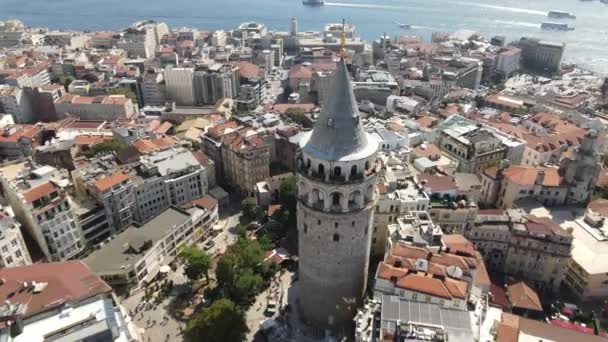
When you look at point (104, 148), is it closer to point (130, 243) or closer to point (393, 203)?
point (130, 243)

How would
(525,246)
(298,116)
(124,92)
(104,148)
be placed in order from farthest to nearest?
(124,92)
(298,116)
(104,148)
(525,246)

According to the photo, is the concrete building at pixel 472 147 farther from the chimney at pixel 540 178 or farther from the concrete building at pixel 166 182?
the concrete building at pixel 166 182

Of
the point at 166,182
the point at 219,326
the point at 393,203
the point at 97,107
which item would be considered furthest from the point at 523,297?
the point at 97,107

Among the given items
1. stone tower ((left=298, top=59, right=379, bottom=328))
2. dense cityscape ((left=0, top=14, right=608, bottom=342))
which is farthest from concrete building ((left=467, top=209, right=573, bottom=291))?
stone tower ((left=298, top=59, right=379, bottom=328))

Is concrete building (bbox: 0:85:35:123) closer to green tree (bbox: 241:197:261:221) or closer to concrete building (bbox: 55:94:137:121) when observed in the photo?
concrete building (bbox: 55:94:137:121)

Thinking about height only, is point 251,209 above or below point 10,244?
below
